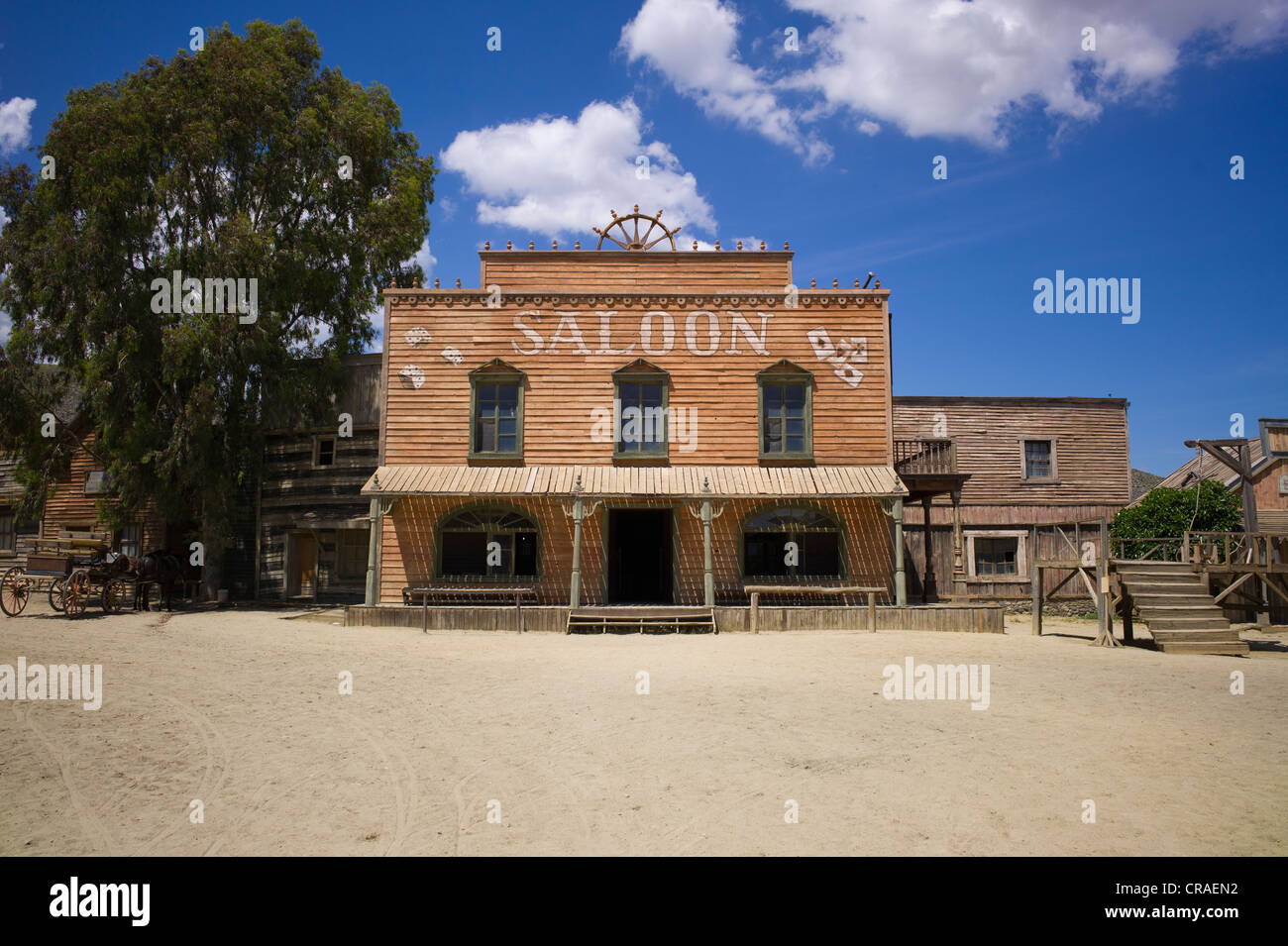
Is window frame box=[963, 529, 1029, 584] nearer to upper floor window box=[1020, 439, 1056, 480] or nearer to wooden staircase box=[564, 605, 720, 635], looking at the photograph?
upper floor window box=[1020, 439, 1056, 480]

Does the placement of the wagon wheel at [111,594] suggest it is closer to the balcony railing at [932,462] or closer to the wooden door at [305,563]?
the wooden door at [305,563]

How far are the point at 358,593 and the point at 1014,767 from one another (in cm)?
1891

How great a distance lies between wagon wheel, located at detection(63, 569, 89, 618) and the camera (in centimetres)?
1677

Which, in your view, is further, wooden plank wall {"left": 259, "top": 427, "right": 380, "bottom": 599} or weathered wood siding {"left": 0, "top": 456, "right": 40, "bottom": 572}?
weathered wood siding {"left": 0, "top": 456, "right": 40, "bottom": 572}

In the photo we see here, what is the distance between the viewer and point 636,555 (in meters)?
20.6

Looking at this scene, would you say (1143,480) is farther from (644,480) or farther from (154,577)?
(154,577)

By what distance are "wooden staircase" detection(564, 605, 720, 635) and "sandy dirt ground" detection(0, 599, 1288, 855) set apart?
373cm

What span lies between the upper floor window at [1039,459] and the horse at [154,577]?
2429cm

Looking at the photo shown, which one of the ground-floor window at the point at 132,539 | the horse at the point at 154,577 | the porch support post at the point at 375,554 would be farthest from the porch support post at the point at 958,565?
the ground-floor window at the point at 132,539

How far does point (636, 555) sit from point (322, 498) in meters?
9.16

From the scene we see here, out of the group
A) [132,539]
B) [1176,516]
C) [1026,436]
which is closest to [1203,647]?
[1176,516]

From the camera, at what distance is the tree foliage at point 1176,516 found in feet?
62.0

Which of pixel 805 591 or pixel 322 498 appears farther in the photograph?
pixel 322 498

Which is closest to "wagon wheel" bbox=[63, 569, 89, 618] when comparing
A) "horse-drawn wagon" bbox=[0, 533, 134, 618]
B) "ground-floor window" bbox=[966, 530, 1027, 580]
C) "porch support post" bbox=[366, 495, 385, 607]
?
"horse-drawn wagon" bbox=[0, 533, 134, 618]
